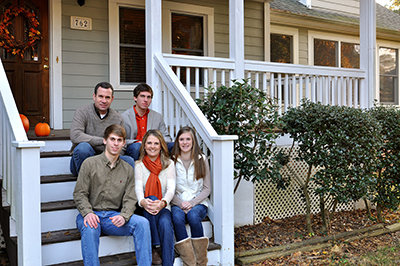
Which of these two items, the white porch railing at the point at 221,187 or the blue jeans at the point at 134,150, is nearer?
the white porch railing at the point at 221,187

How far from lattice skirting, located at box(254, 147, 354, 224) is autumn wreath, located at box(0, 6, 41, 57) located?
378cm

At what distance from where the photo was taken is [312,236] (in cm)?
489

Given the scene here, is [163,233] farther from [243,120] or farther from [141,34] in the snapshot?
[141,34]

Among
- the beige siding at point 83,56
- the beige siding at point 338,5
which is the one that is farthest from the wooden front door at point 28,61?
the beige siding at point 338,5

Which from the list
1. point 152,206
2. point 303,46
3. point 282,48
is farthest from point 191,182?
point 303,46

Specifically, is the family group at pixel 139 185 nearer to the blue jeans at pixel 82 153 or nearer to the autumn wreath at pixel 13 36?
the blue jeans at pixel 82 153

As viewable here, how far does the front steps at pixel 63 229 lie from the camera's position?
3.28 m

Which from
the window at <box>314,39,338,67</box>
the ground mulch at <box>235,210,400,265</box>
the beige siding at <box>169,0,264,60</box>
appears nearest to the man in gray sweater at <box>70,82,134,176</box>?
the ground mulch at <box>235,210,400,265</box>

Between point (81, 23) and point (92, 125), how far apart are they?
2926 millimetres

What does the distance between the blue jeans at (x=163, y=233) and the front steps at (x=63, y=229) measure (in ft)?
0.58

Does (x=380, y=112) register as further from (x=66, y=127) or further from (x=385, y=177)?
(x=66, y=127)

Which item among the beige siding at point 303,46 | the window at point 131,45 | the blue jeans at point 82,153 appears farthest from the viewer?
the beige siding at point 303,46

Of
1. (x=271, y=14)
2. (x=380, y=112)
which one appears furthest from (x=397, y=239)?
(x=271, y=14)

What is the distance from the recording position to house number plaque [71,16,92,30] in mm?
6244
